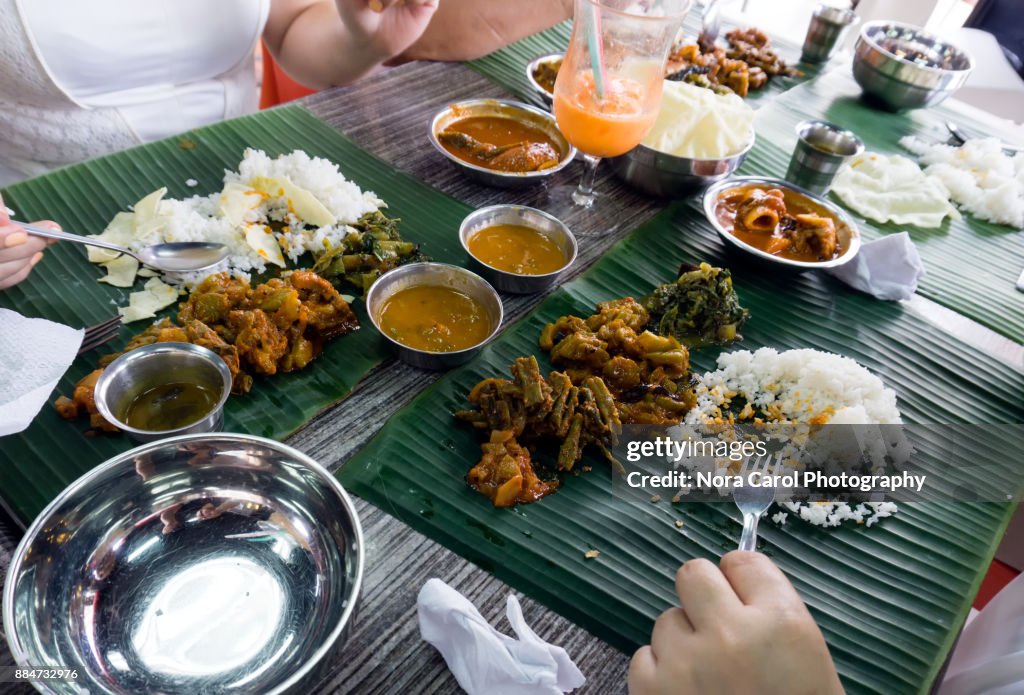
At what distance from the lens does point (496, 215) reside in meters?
2.84

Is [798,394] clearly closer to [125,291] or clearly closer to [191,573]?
[191,573]

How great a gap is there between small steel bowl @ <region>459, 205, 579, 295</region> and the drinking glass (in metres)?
0.47

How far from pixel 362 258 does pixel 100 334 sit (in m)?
0.94

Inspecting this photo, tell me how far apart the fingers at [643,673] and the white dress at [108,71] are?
119 inches

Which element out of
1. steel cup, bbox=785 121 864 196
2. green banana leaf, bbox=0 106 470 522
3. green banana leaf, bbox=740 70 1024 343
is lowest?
green banana leaf, bbox=740 70 1024 343

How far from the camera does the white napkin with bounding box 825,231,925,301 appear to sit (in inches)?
119

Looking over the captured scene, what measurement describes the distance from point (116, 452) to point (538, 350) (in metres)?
1.43

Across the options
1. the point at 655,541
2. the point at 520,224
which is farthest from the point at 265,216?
the point at 655,541

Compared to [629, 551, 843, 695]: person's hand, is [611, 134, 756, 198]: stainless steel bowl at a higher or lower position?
A: lower

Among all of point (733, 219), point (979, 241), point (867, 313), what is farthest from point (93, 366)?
point (979, 241)

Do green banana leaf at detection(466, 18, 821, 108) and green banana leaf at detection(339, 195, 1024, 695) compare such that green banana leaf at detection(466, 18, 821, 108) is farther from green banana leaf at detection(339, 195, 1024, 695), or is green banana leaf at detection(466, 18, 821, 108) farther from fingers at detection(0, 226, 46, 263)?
fingers at detection(0, 226, 46, 263)

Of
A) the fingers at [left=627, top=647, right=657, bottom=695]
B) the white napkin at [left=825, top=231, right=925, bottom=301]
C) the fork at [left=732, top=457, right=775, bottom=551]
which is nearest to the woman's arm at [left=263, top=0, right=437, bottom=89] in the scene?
the white napkin at [left=825, top=231, right=925, bottom=301]

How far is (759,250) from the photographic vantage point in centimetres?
300

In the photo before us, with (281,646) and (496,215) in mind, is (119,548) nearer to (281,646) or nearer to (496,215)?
(281,646)
